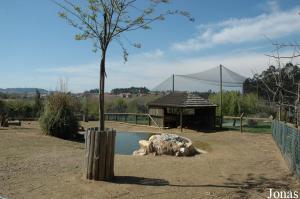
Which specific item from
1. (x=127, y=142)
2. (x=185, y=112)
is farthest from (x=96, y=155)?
(x=185, y=112)

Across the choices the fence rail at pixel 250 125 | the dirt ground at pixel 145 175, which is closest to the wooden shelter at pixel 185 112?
the fence rail at pixel 250 125

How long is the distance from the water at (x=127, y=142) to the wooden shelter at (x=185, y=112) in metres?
3.14

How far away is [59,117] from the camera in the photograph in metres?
14.6

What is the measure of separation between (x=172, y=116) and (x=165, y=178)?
15.3 meters

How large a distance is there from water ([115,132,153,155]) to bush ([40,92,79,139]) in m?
1.96

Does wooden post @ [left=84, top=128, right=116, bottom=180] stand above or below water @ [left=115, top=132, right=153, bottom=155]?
above

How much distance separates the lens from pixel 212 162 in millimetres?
9523

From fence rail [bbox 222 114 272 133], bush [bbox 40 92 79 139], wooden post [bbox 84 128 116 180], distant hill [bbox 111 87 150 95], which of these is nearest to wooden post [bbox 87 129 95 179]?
wooden post [bbox 84 128 116 180]

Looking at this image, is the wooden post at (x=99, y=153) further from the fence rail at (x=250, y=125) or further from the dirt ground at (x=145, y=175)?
the fence rail at (x=250, y=125)

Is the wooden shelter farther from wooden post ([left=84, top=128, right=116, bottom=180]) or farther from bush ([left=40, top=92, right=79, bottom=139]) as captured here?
wooden post ([left=84, top=128, right=116, bottom=180])

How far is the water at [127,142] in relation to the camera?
14.1 meters

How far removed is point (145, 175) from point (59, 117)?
305 inches

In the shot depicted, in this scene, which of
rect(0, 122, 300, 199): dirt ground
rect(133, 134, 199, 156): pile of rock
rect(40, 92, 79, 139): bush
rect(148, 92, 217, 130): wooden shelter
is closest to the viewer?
rect(0, 122, 300, 199): dirt ground

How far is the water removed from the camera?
1408 cm
